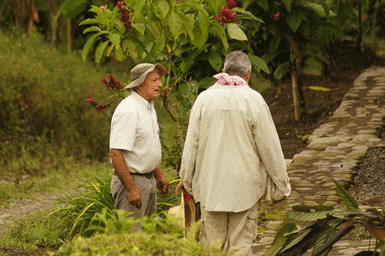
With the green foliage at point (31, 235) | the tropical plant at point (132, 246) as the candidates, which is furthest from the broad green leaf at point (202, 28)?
the tropical plant at point (132, 246)

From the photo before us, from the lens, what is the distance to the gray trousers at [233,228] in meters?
3.82

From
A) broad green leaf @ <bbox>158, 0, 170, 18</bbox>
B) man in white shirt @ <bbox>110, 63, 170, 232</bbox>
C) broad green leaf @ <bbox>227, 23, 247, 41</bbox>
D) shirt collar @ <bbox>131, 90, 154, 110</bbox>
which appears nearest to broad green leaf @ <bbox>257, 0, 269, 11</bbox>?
broad green leaf @ <bbox>227, 23, 247, 41</bbox>

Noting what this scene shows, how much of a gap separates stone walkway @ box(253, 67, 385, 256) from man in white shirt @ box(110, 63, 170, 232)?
1424mm

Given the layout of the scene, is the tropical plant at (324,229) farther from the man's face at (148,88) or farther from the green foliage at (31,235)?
the green foliage at (31,235)

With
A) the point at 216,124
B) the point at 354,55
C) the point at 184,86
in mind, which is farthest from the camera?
the point at 354,55

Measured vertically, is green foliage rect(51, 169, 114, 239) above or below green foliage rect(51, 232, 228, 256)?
below

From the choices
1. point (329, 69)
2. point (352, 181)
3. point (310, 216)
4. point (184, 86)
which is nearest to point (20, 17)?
point (329, 69)

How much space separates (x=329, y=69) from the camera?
13039mm

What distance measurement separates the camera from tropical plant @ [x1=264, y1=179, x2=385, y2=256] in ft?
9.52

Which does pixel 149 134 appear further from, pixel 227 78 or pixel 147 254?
pixel 147 254

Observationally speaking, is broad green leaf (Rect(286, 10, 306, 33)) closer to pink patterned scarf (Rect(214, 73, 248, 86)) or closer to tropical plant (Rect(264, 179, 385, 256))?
pink patterned scarf (Rect(214, 73, 248, 86))

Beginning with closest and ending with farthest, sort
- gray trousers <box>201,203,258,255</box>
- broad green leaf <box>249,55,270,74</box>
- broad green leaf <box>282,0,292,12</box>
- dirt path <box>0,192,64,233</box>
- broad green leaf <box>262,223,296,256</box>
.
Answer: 1. broad green leaf <box>262,223,296,256</box>
2. gray trousers <box>201,203,258,255</box>
3. broad green leaf <box>249,55,270,74</box>
4. dirt path <box>0,192,64,233</box>
5. broad green leaf <box>282,0,292,12</box>

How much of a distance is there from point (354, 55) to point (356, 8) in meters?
1.34

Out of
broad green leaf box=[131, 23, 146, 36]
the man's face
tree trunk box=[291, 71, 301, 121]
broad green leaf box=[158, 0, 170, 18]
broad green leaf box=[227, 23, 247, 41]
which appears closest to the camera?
the man's face
